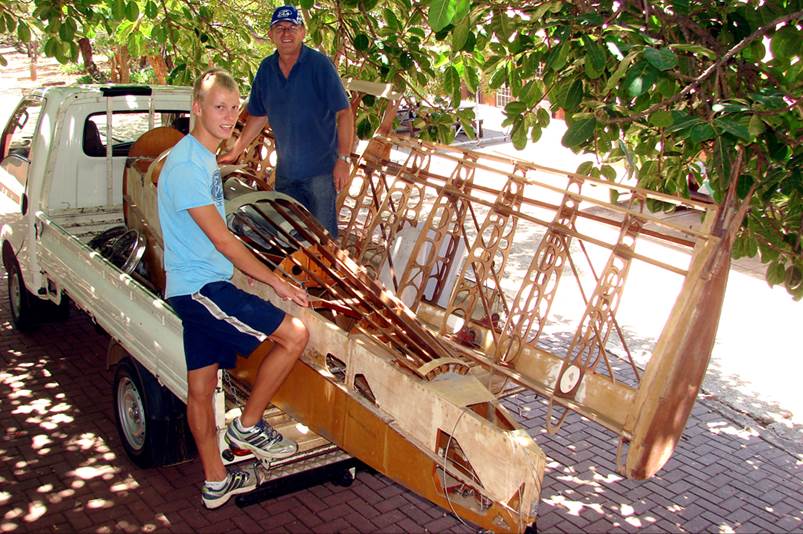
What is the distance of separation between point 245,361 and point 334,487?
49.9 inches

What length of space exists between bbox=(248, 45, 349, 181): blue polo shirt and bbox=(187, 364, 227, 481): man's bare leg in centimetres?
245

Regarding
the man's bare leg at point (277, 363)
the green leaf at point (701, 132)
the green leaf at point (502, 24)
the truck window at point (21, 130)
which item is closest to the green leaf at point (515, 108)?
the green leaf at point (502, 24)

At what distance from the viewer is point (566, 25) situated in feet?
15.4

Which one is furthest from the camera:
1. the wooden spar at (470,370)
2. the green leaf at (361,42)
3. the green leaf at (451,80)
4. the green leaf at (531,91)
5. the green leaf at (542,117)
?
the green leaf at (361,42)

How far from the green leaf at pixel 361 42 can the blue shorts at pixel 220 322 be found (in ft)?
10.8

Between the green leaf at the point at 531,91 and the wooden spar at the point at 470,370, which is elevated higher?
the green leaf at the point at 531,91

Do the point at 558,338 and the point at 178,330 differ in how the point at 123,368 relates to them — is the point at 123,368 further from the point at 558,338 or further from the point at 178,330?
the point at 558,338

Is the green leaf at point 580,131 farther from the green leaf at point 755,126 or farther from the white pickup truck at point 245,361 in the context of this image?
the white pickup truck at point 245,361

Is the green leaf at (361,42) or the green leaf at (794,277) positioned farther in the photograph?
the green leaf at (361,42)

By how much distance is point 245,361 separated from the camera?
4.93 m

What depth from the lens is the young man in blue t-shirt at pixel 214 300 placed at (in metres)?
4.16

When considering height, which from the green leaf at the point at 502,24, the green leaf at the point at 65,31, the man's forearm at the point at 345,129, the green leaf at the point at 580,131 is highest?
the green leaf at the point at 502,24

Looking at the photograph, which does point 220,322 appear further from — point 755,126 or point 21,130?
point 21,130

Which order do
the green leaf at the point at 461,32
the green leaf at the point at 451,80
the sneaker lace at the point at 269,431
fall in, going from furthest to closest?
the green leaf at the point at 451,80, the green leaf at the point at 461,32, the sneaker lace at the point at 269,431
